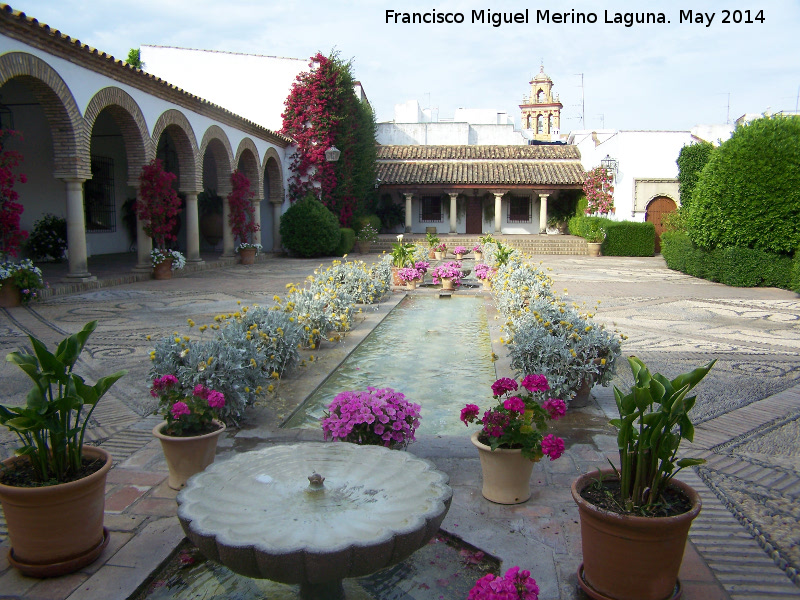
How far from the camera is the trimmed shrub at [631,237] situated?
22.2 m

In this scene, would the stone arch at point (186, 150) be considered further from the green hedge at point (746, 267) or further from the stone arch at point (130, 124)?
the green hedge at point (746, 267)

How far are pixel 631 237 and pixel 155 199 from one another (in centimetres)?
1618

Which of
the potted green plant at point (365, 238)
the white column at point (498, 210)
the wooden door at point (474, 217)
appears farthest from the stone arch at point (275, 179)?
the wooden door at point (474, 217)

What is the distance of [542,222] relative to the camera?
89.7 feet

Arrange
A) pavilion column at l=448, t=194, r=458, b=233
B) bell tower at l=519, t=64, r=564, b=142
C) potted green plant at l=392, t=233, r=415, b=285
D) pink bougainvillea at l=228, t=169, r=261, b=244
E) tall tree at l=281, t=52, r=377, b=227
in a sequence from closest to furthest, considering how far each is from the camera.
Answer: potted green plant at l=392, t=233, r=415, b=285 < pink bougainvillea at l=228, t=169, r=261, b=244 < tall tree at l=281, t=52, r=377, b=227 < pavilion column at l=448, t=194, r=458, b=233 < bell tower at l=519, t=64, r=564, b=142

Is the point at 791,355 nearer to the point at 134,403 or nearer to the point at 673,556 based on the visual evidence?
the point at 673,556

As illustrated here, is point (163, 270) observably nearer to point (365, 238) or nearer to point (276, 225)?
point (276, 225)

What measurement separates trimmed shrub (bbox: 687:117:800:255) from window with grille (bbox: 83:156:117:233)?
15.2 metres

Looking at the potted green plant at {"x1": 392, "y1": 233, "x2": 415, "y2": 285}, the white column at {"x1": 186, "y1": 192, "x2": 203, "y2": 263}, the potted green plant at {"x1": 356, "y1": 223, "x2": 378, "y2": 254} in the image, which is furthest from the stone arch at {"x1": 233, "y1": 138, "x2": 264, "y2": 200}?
the potted green plant at {"x1": 392, "y1": 233, "x2": 415, "y2": 285}

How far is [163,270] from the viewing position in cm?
1355

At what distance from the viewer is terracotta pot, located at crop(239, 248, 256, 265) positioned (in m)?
18.1

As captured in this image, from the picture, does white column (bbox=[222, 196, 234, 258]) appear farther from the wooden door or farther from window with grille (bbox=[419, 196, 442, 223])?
the wooden door

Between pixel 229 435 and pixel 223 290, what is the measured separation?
7994 mm

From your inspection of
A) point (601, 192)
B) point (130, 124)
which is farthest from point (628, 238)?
point (130, 124)
